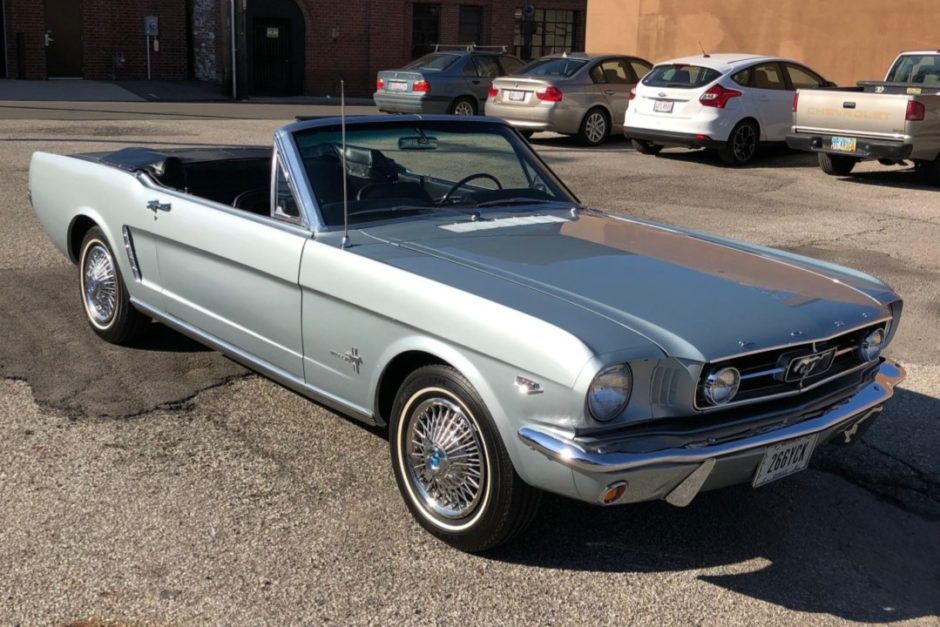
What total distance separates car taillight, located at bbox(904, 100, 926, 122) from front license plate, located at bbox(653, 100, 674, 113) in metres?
3.57

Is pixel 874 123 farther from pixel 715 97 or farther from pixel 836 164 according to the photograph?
pixel 715 97

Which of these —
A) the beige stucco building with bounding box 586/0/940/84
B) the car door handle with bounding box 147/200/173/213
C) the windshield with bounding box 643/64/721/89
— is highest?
the beige stucco building with bounding box 586/0/940/84

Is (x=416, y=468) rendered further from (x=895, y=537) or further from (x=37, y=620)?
(x=895, y=537)

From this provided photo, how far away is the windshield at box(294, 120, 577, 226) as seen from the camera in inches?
193

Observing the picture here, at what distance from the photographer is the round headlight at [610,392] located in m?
3.46

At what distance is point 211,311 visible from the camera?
519 centimetres

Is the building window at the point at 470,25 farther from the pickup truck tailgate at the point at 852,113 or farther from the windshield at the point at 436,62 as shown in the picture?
the pickup truck tailgate at the point at 852,113

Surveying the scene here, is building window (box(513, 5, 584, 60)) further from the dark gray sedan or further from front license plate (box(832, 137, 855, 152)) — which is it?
front license plate (box(832, 137, 855, 152))

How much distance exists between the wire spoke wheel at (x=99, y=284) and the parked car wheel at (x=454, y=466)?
2.65 meters

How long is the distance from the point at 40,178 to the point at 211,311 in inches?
90.6

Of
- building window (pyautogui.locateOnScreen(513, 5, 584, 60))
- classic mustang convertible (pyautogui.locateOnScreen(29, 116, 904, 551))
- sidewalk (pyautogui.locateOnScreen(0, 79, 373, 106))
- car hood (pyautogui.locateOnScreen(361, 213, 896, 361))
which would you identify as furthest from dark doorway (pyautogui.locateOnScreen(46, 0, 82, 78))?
car hood (pyautogui.locateOnScreen(361, 213, 896, 361))

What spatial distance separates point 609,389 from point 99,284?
→ 3755 mm

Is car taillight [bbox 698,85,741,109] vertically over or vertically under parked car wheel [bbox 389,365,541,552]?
over

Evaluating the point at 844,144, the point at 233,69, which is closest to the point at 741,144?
the point at 844,144
